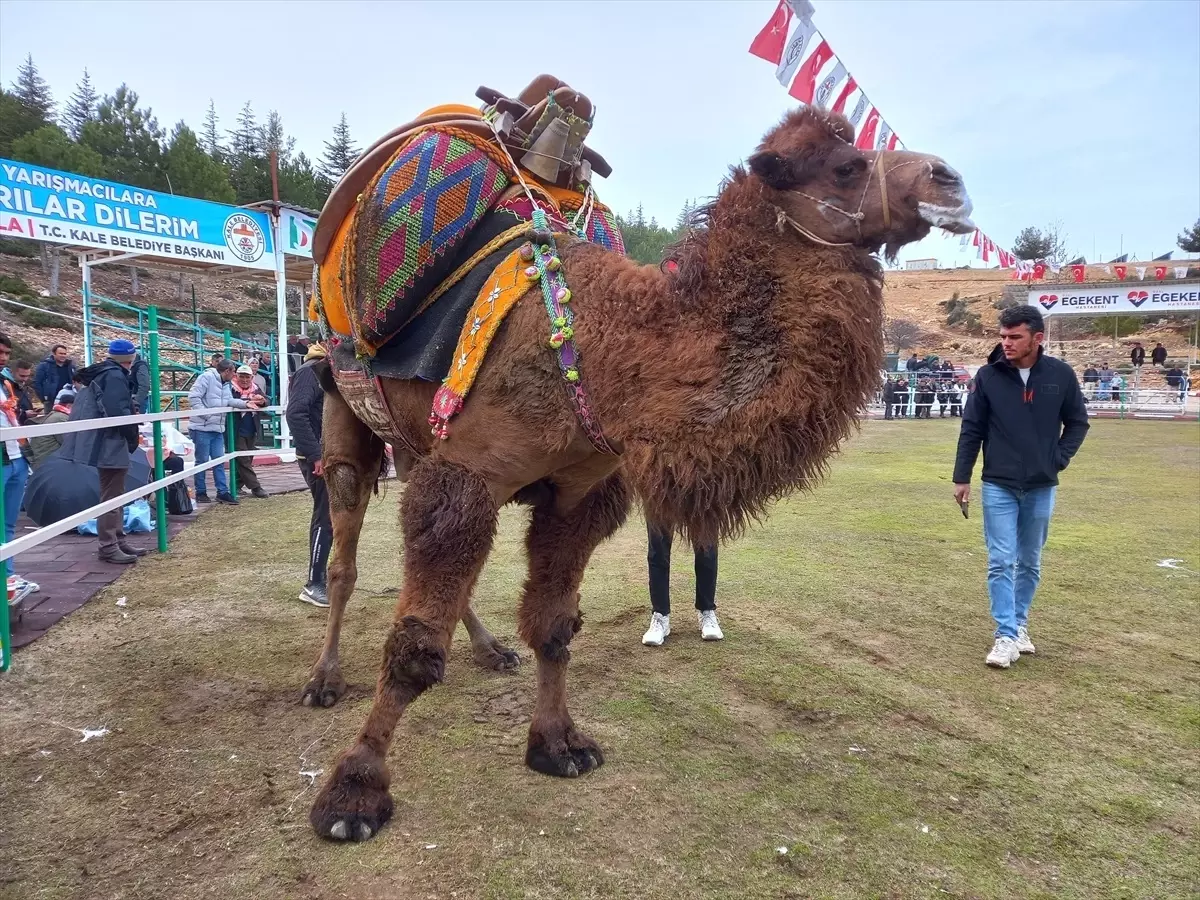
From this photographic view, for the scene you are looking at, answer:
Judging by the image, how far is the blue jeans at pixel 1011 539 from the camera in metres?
4.63

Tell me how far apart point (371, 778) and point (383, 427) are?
1.49 m

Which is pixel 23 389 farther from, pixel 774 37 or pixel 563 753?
pixel 563 753

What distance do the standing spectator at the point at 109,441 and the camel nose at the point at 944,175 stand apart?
6605 millimetres

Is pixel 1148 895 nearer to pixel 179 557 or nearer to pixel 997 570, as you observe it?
pixel 997 570

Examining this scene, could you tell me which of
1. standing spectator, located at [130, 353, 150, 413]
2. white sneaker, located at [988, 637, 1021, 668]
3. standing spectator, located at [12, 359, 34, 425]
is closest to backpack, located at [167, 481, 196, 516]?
standing spectator, located at [130, 353, 150, 413]

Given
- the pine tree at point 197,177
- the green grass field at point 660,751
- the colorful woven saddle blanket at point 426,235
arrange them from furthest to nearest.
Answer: the pine tree at point 197,177 → the colorful woven saddle blanket at point 426,235 → the green grass field at point 660,751

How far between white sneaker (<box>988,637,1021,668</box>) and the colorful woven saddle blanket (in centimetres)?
350

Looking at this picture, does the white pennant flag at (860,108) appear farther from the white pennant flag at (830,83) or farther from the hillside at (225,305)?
the hillside at (225,305)

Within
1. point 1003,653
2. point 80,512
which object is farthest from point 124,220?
point 1003,653

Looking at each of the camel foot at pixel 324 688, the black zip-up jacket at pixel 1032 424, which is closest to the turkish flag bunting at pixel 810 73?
the black zip-up jacket at pixel 1032 424

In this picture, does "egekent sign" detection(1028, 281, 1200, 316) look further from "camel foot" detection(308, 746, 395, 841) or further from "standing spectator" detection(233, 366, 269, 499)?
"camel foot" detection(308, 746, 395, 841)

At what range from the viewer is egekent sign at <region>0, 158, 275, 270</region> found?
36.7 ft

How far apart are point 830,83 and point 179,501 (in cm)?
879

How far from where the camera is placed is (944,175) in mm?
2207
